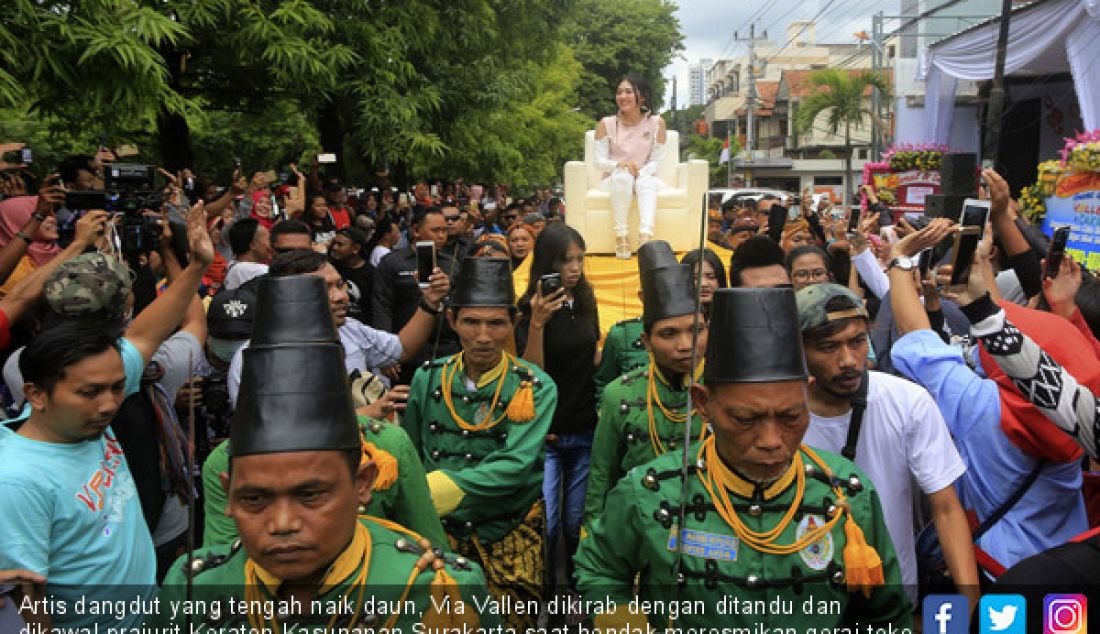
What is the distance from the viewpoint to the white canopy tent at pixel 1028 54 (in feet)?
43.1

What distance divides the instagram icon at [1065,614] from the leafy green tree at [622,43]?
41.6 metres

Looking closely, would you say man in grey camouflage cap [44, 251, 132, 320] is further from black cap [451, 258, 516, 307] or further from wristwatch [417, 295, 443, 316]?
wristwatch [417, 295, 443, 316]

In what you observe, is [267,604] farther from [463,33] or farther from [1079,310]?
[463,33]

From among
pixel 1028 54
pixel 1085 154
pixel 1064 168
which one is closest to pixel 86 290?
pixel 1085 154

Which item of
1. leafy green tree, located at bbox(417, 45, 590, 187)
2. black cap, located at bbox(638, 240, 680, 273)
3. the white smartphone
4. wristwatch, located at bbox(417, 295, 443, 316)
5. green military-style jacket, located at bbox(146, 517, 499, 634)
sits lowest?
green military-style jacket, located at bbox(146, 517, 499, 634)

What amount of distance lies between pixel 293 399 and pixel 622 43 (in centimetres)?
4526

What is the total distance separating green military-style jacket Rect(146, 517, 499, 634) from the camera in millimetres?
2211

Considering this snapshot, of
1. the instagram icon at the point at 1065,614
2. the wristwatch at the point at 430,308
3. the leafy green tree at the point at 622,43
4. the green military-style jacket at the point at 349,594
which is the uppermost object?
the leafy green tree at the point at 622,43

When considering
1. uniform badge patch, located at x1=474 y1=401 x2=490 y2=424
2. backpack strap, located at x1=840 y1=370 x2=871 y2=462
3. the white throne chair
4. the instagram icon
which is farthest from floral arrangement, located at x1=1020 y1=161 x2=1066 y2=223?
the instagram icon

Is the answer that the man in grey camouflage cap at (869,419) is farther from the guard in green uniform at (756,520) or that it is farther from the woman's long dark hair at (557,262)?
the woman's long dark hair at (557,262)

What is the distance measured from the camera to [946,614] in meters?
2.83

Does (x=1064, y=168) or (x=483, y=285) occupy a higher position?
(x=1064, y=168)

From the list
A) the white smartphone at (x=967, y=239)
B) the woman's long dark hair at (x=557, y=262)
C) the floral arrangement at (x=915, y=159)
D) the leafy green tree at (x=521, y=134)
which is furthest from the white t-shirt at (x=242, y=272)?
the floral arrangement at (x=915, y=159)

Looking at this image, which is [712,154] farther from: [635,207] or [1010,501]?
[1010,501]
